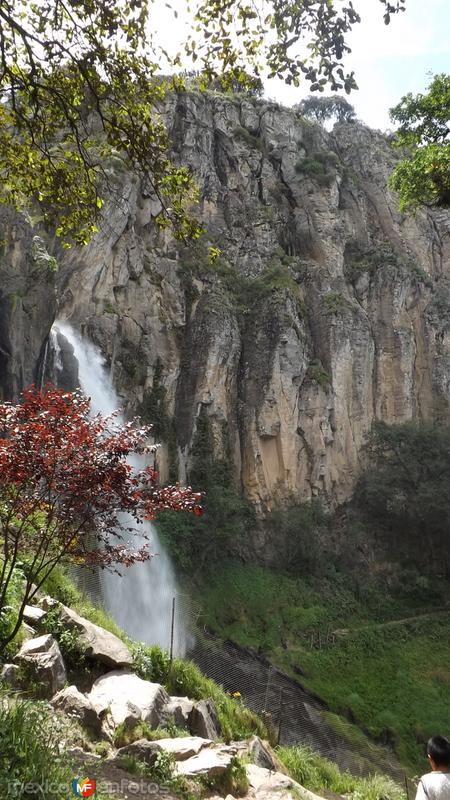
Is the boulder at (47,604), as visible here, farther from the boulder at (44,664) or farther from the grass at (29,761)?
the grass at (29,761)

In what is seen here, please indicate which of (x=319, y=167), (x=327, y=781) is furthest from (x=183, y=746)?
(x=319, y=167)

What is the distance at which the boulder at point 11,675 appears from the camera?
512 cm

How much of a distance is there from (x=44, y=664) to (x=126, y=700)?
3.00ft

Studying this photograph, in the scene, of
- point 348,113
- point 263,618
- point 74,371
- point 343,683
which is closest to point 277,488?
point 263,618

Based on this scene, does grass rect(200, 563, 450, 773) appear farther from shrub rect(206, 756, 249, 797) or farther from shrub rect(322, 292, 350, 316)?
shrub rect(322, 292, 350, 316)

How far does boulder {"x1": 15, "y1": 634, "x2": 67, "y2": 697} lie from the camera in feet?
18.0

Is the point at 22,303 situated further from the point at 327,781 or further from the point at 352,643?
the point at 352,643

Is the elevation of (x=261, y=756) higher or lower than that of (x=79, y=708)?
lower

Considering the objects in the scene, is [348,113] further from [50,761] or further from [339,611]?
[50,761]

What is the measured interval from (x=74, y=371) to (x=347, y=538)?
1598cm

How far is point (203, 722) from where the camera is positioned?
20.3 feet

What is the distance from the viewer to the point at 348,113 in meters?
54.2

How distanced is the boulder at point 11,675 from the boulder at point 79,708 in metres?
0.40

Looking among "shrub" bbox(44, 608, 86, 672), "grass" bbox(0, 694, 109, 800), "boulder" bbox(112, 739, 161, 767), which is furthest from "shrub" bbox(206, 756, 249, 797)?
"shrub" bbox(44, 608, 86, 672)
